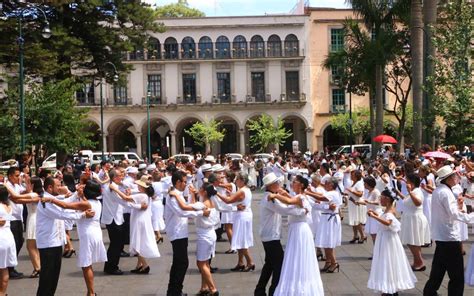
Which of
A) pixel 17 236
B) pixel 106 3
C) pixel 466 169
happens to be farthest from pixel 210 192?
pixel 106 3

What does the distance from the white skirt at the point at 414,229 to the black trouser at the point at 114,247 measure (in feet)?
17.1

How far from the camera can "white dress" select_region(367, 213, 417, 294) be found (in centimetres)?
869

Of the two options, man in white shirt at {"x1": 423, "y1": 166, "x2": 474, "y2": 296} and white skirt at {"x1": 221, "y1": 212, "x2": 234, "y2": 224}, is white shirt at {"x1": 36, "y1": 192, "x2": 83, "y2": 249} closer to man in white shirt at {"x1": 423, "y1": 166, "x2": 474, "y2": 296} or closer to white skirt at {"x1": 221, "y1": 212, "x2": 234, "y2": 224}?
man in white shirt at {"x1": 423, "y1": 166, "x2": 474, "y2": 296}

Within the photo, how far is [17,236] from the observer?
12.1 meters

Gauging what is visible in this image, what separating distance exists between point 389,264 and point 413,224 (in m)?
3.04

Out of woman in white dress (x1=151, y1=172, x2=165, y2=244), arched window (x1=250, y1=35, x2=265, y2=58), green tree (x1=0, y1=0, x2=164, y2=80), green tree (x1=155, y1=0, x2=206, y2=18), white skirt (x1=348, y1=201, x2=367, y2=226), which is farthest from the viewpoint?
green tree (x1=155, y1=0, x2=206, y2=18)

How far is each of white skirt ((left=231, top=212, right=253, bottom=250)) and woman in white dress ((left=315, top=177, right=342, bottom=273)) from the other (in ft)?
4.06

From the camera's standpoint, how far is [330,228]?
1162 cm

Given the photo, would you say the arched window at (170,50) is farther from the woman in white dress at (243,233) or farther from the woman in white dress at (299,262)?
the woman in white dress at (299,262)

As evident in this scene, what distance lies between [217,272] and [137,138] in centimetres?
4659

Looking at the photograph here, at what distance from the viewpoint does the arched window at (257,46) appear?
5753cm

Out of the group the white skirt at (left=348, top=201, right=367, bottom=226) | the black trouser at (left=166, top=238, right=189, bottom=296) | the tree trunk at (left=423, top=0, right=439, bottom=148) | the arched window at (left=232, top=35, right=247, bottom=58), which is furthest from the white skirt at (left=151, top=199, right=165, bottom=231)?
the arched window at (left=232, top=35, right=247, bottom=58)

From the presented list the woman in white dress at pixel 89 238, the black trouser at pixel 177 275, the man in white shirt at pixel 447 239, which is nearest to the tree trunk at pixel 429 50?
the man in white shirt at pixel 447 239

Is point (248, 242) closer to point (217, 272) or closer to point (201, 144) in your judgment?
point (217, 272)
